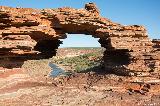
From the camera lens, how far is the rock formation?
1073 inches

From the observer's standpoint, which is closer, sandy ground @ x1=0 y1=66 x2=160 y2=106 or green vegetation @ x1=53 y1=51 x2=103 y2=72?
sandy ground @ x1=0 y1=66 x2=160 y2=106

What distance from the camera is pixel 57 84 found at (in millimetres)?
32969

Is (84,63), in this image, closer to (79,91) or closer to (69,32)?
(69,32)

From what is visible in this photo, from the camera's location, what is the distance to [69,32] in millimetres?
34594

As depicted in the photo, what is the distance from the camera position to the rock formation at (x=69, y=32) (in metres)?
27.3

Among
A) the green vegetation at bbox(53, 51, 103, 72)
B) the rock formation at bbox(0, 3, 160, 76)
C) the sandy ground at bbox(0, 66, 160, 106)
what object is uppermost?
the rock formation at bbox(0, 3, 160, 76)

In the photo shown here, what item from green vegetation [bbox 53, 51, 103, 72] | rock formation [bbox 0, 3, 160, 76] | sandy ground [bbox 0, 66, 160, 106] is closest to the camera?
sandy ground [bbox 0, 66, 160, 106]

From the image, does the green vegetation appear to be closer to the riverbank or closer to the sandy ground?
the riverbank

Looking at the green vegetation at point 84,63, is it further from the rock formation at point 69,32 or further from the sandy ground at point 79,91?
the sandy ground at point 79,91

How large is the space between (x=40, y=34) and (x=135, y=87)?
35.5 ft

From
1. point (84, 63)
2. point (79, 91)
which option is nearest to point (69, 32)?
point (79, 91)

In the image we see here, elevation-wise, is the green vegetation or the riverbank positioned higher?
the green vegetation

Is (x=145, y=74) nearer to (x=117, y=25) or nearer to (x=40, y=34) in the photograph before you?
(x=117, y=25)

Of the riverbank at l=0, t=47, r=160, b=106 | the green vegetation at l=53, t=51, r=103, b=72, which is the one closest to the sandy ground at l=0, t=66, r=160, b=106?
the riverbank at l=0, t=47, r=160, b=106
